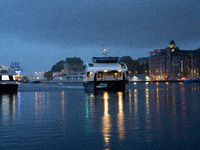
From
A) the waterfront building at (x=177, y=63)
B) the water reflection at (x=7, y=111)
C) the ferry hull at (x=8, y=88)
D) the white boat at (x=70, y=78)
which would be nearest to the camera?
the water reflection at (x=7, y=111)

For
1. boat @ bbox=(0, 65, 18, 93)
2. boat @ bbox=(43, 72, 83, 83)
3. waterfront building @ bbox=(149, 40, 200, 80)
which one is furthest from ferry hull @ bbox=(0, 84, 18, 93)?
waterfront building @ bbox=(149, 40, 200, 80)

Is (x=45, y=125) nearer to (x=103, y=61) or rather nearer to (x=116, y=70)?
(x=116, y=70)

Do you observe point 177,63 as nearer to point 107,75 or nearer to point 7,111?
point 107,75

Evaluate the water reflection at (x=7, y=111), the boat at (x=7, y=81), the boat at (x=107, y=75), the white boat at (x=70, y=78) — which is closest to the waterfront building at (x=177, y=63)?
the white boat at (x=70, y=78)

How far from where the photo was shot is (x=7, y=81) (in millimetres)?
43594

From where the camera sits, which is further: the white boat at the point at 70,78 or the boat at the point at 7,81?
the white boat at the point at 70,78

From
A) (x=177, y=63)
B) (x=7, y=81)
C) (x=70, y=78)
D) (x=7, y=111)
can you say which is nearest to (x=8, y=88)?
(x=7, y=81)

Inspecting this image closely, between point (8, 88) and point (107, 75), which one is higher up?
point (107, 75)

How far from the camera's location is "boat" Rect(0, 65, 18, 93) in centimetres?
4316

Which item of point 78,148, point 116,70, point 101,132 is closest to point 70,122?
point 101,132

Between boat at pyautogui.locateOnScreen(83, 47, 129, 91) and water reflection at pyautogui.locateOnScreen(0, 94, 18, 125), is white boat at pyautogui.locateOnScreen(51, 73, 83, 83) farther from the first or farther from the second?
water reflection at pyautogui.locateOnScreen(0, 94, 18, 125)

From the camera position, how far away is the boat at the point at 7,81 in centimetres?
4316

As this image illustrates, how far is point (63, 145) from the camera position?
8.14m

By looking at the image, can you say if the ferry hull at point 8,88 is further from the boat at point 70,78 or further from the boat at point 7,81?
the boat at point 70,78
